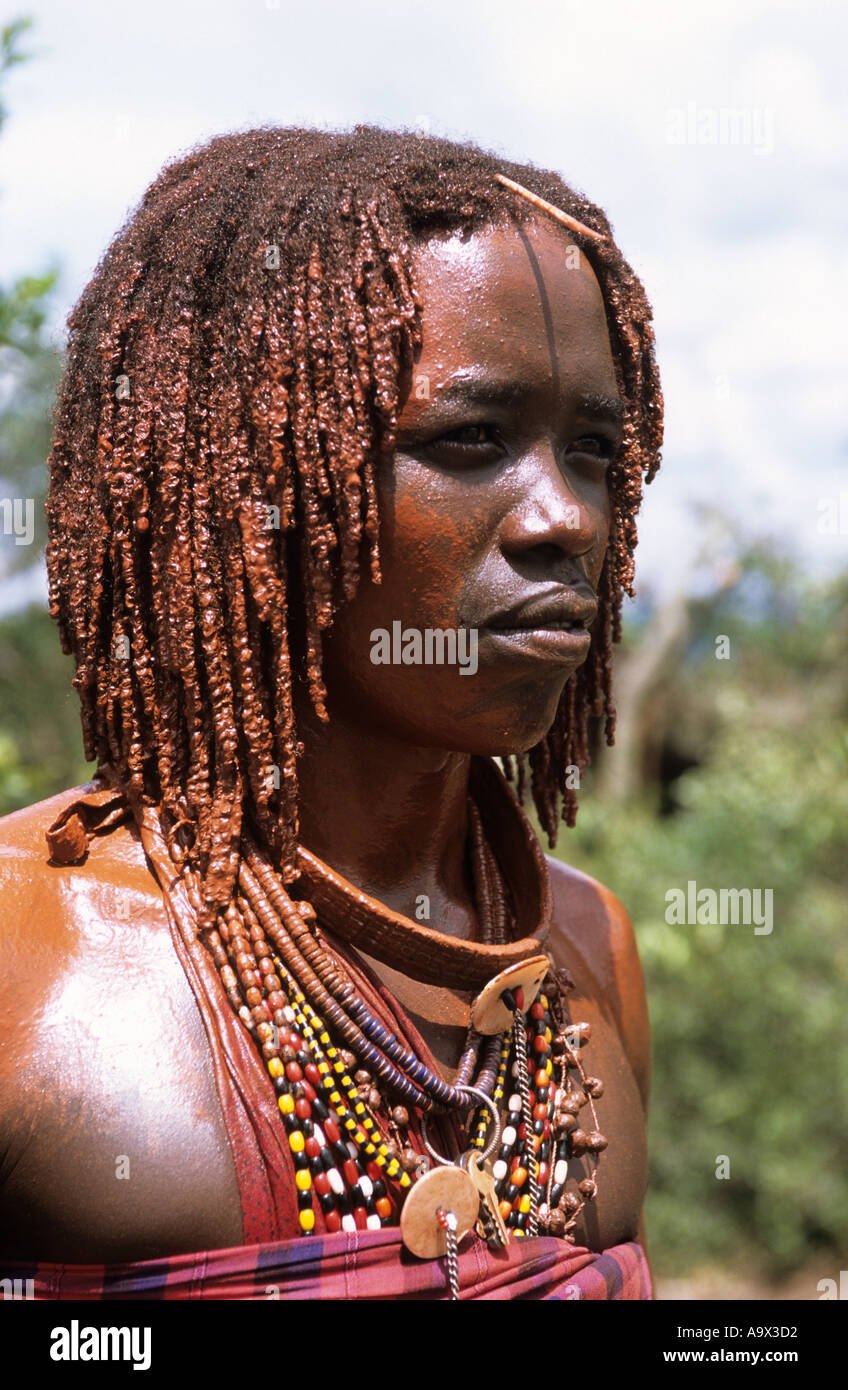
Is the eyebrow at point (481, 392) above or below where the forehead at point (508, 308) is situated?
below

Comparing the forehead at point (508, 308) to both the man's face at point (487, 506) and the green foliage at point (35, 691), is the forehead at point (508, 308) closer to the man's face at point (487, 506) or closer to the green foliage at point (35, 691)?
the man's face at point (487, 506)

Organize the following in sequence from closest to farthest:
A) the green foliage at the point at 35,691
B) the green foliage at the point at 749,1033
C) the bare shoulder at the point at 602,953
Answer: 1. the bare shoulder at the point at 602,953
2. the green foliage at the point at 749,1033
3. the green foliage at the point at 35,691

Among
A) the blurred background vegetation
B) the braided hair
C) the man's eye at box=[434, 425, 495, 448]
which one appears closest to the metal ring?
the braided hair

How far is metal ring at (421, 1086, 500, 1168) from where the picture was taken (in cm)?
202

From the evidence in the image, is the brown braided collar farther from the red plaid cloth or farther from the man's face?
the red plaid cloth

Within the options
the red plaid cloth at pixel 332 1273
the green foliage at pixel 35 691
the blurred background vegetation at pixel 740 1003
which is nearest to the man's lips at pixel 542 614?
the red plaid cloth at pixel 332 1273

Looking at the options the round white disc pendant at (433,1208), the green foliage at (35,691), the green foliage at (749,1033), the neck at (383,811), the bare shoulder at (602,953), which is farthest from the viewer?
the green foliage at (35,691)

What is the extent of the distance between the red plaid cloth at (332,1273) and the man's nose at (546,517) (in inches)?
38.7

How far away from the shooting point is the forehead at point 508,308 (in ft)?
6.35

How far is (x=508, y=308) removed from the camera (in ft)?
6.44

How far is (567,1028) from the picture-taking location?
90.6 inches

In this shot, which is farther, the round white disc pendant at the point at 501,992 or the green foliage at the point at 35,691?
the green foliage at the point at 35,691
